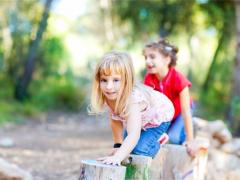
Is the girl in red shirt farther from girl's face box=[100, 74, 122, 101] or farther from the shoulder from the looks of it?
girl's face box=[100, 74, 122, 101]

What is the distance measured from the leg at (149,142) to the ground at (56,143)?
7.02 ft

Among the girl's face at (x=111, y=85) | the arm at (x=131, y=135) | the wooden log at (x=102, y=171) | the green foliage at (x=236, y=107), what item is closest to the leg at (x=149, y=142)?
the arm at (x=131, y=135)

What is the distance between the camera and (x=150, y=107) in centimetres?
338

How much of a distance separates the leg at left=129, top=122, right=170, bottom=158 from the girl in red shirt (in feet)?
2.92

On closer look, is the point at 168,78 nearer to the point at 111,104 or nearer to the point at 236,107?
the point at 111,104

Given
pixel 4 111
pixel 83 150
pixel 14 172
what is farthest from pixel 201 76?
pixel 14 172

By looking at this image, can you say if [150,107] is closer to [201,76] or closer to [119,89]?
[119,89]

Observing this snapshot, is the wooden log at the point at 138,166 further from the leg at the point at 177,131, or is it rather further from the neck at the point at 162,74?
the leg at the point at 177,131

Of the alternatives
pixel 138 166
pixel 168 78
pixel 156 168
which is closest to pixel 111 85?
pixel 138 166

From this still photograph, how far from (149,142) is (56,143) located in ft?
17.5

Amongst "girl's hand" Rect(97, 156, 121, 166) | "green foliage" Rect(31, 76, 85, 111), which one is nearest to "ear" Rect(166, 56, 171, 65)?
"girl's hand" Rect(97, 156, 121, 166)

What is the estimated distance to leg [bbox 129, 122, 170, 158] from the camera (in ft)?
11.0

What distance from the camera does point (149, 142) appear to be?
3.39m

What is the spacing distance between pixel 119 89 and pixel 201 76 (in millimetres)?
19537
